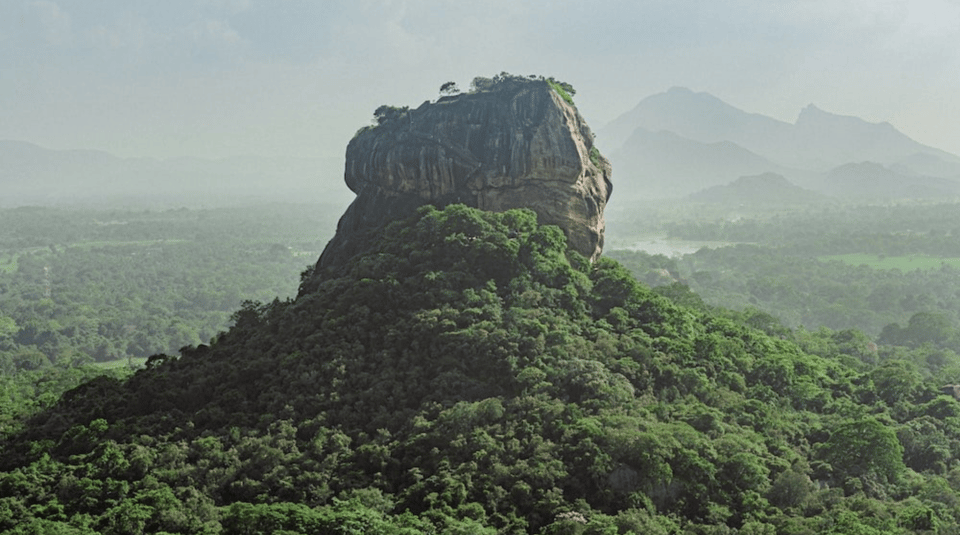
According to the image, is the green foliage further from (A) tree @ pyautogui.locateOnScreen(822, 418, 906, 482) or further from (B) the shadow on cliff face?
(A) tree @ pyautogui.locateOnScreen(822, 418, 906, 482)

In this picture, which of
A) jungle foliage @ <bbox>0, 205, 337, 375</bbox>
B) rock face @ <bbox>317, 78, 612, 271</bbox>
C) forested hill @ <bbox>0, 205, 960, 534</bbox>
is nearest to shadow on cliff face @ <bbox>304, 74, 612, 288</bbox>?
rock face @ <bbox>317, 78, 612, 271</bbox>

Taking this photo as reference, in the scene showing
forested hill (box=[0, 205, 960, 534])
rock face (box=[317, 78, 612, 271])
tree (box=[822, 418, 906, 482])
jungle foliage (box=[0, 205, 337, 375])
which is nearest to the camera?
forested hill (box=[0, 205, 960, 534])

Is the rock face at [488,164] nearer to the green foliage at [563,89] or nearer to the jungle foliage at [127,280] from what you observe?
the green foliage at [563,89]

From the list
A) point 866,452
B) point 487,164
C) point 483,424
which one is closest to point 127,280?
point 487,164

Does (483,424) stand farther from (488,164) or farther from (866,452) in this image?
(488,164)

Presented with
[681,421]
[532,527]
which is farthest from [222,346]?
[681,421]

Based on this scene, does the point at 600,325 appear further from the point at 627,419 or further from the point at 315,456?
the point at 315,456

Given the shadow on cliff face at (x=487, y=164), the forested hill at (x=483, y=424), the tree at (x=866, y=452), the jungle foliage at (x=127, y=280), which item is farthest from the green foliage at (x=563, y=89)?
the jungle foliage at (x=127, y=280)
